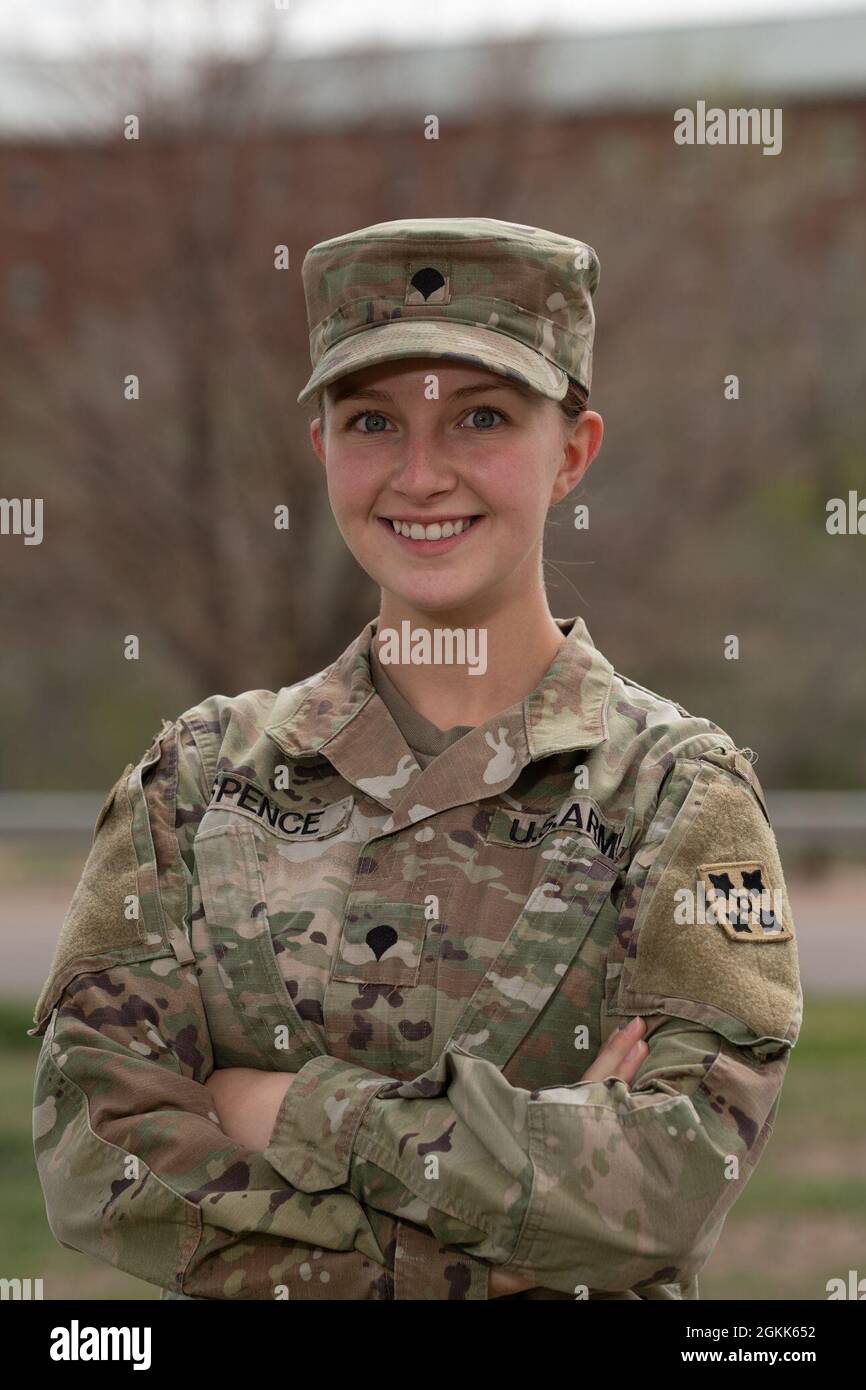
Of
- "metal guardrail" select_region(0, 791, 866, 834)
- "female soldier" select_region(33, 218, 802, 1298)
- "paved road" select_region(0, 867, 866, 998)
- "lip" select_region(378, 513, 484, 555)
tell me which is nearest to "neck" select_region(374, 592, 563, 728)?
"female soldier" select_region(33, 218, 802, 1298)

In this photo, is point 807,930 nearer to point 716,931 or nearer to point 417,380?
point 716,931

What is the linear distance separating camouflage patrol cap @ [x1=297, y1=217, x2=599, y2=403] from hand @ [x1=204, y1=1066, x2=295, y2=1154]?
0.96 metres

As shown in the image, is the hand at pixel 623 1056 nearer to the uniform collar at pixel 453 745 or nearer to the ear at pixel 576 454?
the uniform collar at pixel 453 745

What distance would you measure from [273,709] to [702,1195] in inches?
37.7

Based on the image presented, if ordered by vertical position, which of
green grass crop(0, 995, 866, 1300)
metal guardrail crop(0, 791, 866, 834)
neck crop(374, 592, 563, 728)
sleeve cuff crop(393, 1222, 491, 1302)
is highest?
neck crop(374, 592, 563, 728)

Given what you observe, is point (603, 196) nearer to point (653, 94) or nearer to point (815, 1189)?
point (653, 94)

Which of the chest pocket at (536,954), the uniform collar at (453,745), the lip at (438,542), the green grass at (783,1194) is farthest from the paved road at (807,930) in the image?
the lip at (438,542)

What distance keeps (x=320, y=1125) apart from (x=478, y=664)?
69 centimetres

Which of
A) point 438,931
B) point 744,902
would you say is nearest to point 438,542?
point 438,931

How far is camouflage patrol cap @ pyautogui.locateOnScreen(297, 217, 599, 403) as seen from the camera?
2455mm

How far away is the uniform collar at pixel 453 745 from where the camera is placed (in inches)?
99.2

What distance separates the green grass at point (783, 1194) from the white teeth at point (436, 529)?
4009mm

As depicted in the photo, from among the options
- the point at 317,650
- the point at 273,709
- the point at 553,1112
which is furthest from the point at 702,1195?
the point at 317,650

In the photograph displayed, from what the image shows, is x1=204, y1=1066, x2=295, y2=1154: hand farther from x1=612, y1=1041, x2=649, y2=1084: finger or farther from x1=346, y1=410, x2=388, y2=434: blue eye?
x1=346, y1=410, x2=388, y2=434: blue eye
